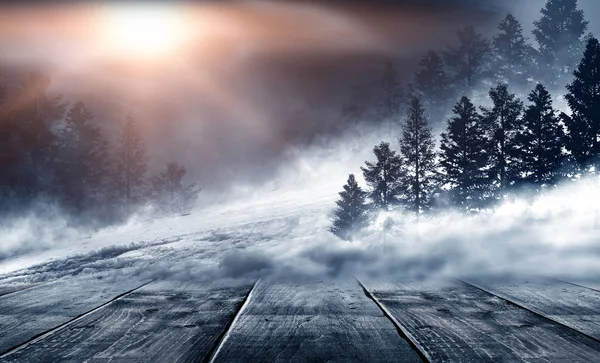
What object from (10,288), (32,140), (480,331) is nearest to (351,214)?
(10,288)

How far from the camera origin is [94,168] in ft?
186

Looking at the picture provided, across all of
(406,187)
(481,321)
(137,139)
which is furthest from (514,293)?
(137,139)

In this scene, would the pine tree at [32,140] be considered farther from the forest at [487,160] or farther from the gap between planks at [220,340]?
the gap between planks at [220,340]

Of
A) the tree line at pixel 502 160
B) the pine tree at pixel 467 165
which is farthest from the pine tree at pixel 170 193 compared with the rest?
the pine tree at pixel 467 165

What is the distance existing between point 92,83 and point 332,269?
472 feet

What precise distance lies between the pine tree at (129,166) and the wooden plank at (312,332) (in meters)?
57.7

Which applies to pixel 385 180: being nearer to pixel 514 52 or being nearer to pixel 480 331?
pixel 480 331

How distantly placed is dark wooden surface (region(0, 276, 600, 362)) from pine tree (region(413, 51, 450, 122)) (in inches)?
2950

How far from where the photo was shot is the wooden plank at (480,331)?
8.45 feet

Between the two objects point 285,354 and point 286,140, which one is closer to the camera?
point 285,354

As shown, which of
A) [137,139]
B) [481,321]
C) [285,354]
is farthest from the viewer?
[137,139]

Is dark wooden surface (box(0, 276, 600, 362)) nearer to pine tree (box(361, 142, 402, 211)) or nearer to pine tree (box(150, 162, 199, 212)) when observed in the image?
pine tree (box(361, 142, 402, 211))

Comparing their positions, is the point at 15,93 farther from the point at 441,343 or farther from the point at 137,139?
the point at 441,343

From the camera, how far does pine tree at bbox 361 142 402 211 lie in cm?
3041
